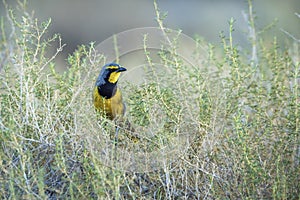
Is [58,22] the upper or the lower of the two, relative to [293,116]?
upper

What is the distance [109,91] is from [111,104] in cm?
10

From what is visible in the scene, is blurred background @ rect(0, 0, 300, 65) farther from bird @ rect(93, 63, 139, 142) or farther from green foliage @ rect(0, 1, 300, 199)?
green foliage @ rect(0, 1, 300, 199)

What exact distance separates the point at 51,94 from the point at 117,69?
585mm

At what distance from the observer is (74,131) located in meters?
3.92

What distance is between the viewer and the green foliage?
3580 millimetres

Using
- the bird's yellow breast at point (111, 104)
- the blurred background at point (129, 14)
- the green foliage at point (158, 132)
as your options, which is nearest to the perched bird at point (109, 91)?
the bird's yellow breast at point (111, 104)

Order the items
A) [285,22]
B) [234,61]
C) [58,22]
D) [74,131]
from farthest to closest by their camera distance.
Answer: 1. [58,22]
2. [285,22]
3. [234,61]
4. [74,131]

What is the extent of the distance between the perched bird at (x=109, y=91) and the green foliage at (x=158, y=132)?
22 centimetres

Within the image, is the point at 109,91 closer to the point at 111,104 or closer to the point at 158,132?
the point at 111,104

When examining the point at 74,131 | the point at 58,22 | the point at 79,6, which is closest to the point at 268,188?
the point at 74,131

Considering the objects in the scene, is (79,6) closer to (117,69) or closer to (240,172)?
(117,69)

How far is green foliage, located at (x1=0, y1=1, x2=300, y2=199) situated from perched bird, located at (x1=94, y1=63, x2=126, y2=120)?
217 mm

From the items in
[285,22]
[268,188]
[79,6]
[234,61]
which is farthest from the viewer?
[79,6]

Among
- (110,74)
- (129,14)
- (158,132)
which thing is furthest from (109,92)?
(129,14)
